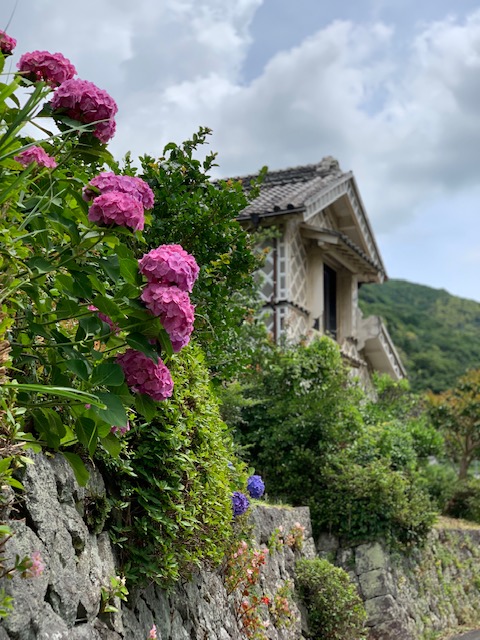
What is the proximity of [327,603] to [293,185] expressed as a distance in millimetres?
13492

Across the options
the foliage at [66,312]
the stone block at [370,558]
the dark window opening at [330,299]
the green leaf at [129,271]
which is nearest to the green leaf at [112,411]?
the foliage at [66,312]

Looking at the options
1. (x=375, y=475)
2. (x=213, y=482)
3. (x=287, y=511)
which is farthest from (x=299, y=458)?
(x=213, y=482)

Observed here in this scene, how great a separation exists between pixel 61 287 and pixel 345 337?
18.0 metres

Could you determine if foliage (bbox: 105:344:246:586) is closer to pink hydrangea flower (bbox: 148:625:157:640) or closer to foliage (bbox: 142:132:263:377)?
pink hydrangea flower (bbox: 148:625:157:640)

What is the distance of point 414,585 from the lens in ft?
38.0

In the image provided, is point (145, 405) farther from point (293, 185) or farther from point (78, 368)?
point (293, 185)

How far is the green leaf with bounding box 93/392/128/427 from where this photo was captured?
3168 mm

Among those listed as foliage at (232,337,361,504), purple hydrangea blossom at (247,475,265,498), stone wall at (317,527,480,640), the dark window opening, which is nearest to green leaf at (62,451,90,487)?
purple hydrangea blossom at (247,475,265,498)

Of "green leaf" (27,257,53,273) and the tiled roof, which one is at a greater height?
the tiled roof

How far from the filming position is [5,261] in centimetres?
327

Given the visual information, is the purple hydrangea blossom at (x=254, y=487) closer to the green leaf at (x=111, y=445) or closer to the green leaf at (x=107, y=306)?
the green leaf at (x=111, y=445)

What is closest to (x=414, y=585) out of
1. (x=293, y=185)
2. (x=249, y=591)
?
(x=249, y=591)

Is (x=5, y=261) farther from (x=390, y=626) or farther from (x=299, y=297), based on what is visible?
(x=299, y=297)

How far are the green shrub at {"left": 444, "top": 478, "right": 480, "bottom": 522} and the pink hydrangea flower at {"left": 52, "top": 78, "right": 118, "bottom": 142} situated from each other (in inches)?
652
